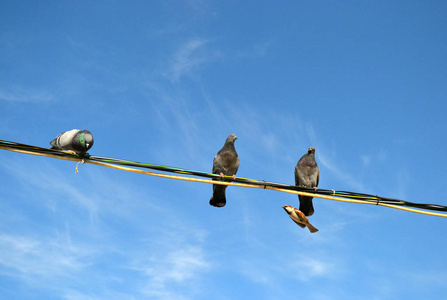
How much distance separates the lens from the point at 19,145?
5977 mm

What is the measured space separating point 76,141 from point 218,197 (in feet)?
13.3

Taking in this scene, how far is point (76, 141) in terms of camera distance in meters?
7.67

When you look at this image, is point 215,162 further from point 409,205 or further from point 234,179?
point 409,205

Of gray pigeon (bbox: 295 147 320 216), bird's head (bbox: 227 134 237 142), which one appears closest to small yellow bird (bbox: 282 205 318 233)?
gray pigeon (bbox: 295 147 320 216)

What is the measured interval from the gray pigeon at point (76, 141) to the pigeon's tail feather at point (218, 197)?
3.73 metres

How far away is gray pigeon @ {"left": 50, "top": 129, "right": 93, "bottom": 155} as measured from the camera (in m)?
7.66

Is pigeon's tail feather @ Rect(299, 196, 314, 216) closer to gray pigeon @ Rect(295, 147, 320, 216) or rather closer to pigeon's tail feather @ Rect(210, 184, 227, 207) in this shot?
gray pigeon @ Rect(295, 147, 320, 216)

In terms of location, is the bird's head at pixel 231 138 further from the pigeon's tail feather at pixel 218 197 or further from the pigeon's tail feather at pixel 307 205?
the pigeon's tail feather at pixel 307 205

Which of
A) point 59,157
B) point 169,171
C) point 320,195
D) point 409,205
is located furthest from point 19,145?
point 409,205

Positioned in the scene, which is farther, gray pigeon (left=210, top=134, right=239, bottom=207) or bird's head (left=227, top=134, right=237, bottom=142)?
bird's head (left=227, top=134, right=237, bottom=142)

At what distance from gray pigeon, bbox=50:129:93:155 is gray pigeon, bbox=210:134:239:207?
376cm

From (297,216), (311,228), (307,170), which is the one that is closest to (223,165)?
(307,170)

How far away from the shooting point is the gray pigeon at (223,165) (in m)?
10.8

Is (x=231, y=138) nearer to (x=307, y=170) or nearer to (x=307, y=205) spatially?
(x=307, y=170)
